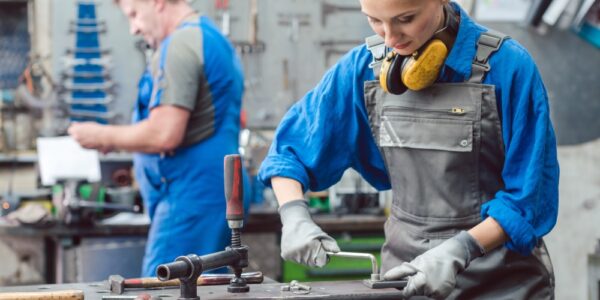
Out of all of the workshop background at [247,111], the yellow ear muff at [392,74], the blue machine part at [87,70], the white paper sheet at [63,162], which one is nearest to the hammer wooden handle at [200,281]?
the yellow ear muff at [392,74]

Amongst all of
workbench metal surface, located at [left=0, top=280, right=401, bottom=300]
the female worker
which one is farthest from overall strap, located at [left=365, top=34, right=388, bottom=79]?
workbench metal surface, located at [left=0, top=280, right=401, bottom=300]

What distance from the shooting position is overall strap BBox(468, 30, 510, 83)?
1.72 m

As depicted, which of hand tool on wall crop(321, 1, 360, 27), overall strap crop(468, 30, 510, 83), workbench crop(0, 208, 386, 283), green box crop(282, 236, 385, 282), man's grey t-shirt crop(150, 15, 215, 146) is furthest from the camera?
hand tool on wall crop(321, 1, 360, 27)

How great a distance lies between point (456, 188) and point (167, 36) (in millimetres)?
1562

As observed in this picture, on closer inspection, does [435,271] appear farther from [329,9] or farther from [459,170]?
[329,9]

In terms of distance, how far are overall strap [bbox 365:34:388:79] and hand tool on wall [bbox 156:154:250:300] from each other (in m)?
0.34

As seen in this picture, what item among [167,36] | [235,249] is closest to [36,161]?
[167,36]

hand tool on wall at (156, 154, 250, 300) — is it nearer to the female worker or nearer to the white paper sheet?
the female worker

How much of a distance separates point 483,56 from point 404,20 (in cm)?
19

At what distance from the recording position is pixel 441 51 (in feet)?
5.55

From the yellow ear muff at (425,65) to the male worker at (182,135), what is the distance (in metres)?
1.30

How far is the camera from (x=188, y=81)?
2.91m

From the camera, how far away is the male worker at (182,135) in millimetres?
2908

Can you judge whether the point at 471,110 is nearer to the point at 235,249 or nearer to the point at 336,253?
the point at 336,253
